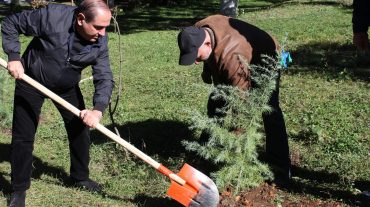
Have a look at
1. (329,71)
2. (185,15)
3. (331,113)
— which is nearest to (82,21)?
(331,113)

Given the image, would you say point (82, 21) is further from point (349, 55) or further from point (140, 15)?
point (140, 15)

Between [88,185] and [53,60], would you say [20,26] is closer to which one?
A: [53,60]

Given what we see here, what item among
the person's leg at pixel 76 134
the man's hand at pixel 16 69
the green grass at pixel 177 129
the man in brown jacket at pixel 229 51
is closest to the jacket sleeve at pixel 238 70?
the man in brown jacket at pixel 229 51

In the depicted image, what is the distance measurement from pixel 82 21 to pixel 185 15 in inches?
620

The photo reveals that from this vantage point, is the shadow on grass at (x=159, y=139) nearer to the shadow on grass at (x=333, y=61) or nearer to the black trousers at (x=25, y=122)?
the black trousers at (x=25, y=122)

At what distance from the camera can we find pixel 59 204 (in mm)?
4387

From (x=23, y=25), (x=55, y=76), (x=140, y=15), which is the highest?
(x=23, y=25)

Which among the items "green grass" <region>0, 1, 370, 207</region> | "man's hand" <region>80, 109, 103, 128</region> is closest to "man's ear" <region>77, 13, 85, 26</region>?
"man's hand" <region>80, 109, 103, 128</region>

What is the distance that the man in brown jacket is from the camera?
146 inches

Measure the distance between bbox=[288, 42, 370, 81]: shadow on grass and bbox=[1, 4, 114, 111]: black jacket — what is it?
15.6 ft

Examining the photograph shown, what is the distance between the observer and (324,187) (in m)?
4.46

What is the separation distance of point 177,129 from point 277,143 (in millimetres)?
1880

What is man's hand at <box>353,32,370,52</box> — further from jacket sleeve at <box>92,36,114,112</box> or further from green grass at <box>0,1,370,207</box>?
jacket sleeve at <box>92,36,114,112</box>

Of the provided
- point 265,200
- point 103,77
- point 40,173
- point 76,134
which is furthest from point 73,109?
point 265,200
